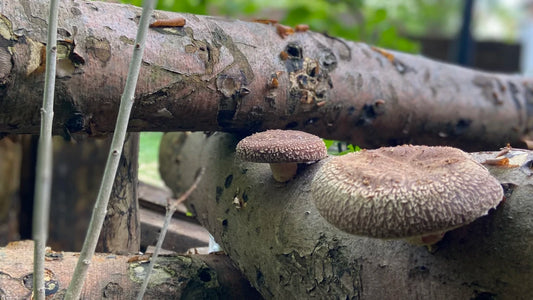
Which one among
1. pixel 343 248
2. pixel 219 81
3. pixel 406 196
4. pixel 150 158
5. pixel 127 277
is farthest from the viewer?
pixel 150 158

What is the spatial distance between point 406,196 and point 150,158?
2642 millimetres

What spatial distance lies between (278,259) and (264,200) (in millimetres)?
229

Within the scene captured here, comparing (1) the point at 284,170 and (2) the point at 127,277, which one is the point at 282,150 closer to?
(1) the point at 284,170

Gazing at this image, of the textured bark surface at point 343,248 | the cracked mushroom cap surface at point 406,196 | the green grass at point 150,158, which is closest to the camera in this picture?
the cracked mushroom cap surface at point 406,196

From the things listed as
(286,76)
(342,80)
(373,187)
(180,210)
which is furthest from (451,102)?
(373,187)

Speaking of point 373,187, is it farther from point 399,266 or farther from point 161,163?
point 161,163

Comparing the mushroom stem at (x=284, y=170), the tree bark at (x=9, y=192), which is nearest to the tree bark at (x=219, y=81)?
the mushroom stem at (x=284, y=170)

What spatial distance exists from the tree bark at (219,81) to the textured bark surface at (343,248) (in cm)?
31

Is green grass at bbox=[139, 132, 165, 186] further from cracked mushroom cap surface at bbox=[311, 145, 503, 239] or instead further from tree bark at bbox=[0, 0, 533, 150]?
cracked mushroom cap surface at bbox=[311, 145, 503, 239]

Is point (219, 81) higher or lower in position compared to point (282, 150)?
higher

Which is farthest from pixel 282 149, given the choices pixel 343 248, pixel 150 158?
pixel 150 158

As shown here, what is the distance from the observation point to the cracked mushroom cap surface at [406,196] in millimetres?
1049

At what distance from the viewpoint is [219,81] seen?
5.98ft

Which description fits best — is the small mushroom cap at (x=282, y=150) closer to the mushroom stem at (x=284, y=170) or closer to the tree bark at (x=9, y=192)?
the mushroom stem at (x=284, y=170)
